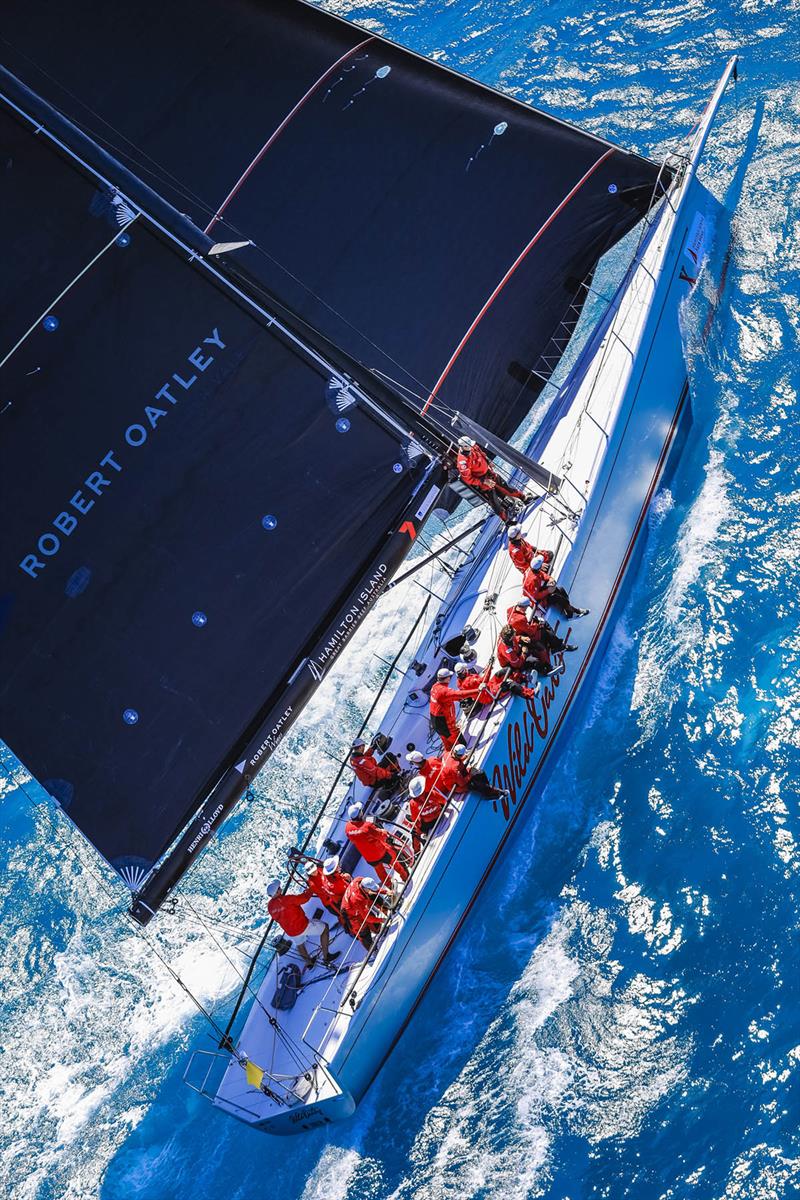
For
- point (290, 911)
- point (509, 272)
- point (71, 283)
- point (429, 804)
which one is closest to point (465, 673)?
point (429, 804)

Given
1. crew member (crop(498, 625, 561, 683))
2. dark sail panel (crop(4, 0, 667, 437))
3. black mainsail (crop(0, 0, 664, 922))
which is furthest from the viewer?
dark sail panel (crop(4, 0, 667, 437))

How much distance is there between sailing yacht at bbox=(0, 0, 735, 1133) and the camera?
8.27 m

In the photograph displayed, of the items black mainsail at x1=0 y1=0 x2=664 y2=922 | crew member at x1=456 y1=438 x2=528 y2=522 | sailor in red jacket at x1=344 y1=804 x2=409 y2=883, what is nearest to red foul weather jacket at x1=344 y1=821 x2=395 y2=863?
sailor in red jacket at x1=344 y1=804 x2=409 y2=883

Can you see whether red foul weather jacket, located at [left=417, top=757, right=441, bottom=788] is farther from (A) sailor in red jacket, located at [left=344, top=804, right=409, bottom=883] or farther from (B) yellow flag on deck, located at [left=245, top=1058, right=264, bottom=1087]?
(B) yellow flag on deck, located at [left=245, top=1058, right=264, bottom=1087]

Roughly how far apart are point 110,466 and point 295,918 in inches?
164

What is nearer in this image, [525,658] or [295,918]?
[295,918]

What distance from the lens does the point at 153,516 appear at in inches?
328

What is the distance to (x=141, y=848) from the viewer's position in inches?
319

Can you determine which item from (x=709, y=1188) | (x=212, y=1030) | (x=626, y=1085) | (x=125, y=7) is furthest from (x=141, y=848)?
(x=125, y=7)

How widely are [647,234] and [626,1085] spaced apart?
30.0ft

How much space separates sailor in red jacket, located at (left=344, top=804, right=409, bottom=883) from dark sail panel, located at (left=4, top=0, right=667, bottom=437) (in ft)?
14.1

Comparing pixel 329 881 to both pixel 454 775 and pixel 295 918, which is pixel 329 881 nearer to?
pixel 295 918

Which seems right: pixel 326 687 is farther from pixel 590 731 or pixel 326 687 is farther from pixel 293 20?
pixel 293 20

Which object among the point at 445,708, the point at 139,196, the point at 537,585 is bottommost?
the point at 445,708
